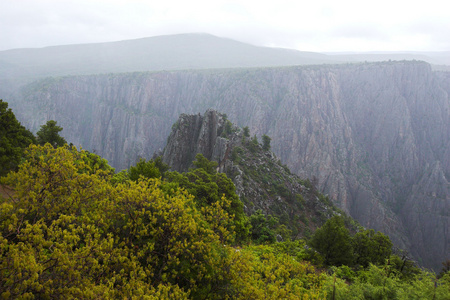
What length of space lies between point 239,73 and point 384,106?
68.7 meters

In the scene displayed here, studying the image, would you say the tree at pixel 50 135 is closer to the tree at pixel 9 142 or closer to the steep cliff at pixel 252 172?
the tree at pixel 9 142

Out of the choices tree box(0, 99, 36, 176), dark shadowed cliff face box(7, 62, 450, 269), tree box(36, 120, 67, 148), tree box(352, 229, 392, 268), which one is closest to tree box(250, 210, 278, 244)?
tree box(352, 229, 392, 268)

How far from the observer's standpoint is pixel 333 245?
76.2 ft

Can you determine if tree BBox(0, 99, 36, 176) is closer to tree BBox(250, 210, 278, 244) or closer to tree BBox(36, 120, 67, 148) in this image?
tree BBox(36, 120, 67, 148)

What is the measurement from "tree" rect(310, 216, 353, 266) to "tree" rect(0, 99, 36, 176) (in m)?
25.5

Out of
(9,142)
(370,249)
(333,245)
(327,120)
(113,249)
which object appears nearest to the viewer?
(113,249)

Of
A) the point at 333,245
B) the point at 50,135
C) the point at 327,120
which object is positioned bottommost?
the point at 333,245

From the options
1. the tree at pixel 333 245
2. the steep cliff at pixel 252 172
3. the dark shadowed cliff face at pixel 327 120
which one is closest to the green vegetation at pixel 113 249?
the tree at pixel 333 245

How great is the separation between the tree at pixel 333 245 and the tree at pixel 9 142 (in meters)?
25.5

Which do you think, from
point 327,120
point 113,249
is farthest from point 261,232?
point 327,120

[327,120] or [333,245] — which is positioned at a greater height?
[327,120]

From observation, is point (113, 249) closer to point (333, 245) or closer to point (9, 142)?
point (9, 142)

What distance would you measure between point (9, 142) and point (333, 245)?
27.7 meters

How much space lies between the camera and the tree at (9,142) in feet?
57.7
